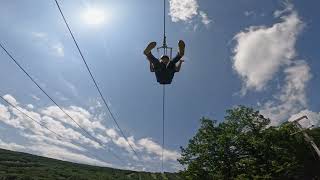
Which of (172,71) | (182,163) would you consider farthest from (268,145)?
(172,71)

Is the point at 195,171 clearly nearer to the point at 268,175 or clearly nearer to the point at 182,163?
the point at 182,163

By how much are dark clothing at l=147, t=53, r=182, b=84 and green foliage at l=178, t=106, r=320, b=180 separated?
21821 millimetres

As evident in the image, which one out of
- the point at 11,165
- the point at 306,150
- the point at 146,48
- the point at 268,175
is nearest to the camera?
the point at 146,48

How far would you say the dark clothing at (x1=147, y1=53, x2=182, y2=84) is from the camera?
1246cm

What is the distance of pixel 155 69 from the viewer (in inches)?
493

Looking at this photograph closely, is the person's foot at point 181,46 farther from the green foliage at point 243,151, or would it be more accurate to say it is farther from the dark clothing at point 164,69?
the green foliage at point 243,151

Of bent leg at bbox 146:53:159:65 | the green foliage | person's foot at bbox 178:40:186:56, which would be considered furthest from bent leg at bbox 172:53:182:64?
the green foliage

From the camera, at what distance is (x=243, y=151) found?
114 ft

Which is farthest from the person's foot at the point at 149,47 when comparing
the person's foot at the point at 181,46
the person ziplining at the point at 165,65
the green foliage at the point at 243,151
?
the green foliage at the point at 243,151

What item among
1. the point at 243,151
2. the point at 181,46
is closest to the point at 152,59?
the point at 181,46

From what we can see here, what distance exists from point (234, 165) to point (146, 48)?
2530 cm

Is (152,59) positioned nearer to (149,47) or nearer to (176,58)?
(149,47)

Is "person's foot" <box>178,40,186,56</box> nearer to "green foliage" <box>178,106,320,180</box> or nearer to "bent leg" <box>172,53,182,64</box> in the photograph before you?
"bent leg" <box>172,53,182,64</box>

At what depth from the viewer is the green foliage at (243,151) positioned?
32875 mm
